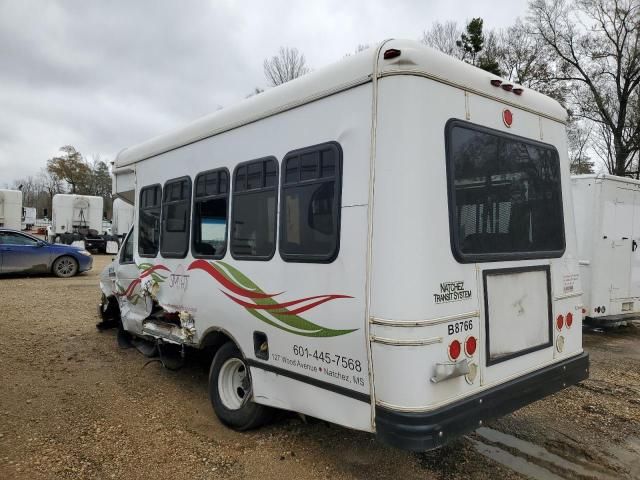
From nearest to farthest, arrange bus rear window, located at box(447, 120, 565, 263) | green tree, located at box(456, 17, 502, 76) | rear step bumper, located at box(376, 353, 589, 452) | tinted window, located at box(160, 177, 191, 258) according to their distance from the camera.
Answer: rear step bumper, located at box(376, 353, 589, 452), bus rear window, located at box(447, 120, 565, 263), tinted window, located at box(160, 177, 191, 258), green tree, located at box(456, 17, 502, 76)

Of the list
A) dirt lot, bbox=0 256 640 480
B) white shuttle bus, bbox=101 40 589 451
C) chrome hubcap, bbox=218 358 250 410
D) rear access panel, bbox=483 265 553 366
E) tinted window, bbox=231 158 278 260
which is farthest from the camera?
chrome hubcap, bbox=218 358 250 410

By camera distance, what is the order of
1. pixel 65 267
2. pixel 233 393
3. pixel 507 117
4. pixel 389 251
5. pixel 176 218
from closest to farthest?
pixel 389 251
pixel 507 117
pixel 233 393
pixel 176 218
pixel 65 267

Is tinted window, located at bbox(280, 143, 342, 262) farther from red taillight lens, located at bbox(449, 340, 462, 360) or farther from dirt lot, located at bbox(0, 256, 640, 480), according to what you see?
dirt lot, located at bbox(0, 256, 640, 480)

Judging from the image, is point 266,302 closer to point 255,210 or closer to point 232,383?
point 255,210

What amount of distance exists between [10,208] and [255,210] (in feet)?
74.7

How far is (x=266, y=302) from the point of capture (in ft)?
12.0

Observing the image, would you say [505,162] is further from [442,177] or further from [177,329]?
[177,329]

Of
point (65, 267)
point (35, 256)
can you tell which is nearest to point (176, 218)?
point (35, 256)

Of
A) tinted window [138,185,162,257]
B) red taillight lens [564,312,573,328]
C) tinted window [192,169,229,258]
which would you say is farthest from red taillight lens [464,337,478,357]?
tinted window [138,185,162,257]

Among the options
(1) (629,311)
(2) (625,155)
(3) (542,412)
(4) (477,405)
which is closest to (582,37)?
(2) (625,155)

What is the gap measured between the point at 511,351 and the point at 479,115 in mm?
1614

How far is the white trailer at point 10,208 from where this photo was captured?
22.0 m

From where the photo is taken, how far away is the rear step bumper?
8.89 feet

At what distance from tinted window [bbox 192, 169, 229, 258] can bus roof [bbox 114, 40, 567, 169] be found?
43cm
